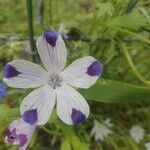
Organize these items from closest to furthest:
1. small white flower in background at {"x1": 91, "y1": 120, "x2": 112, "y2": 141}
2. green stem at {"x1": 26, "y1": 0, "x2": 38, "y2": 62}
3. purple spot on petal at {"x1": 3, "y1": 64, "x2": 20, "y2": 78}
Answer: purple spot on petal at {"x1": 3, "y1": 64, "x2": 20, "y2": 78}
green stem at {"x1": 26, "y1": 0, "x2": 38, "y2": 62}
small white flower in background at {"x1": 91, "y1": 120, "x2": 112, "y2": 141}

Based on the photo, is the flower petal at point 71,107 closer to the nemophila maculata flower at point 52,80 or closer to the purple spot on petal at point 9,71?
the nemophila maculata flower at point 52,80

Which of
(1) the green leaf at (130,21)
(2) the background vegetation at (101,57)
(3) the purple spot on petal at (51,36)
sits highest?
(3) the purple spot on petal at (51,36)

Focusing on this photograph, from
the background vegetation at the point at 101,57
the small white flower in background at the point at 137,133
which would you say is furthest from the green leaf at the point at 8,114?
the small white flower in background at the point at 137,133

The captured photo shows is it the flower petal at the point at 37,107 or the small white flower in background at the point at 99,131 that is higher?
the flower petal at the point at 37,107

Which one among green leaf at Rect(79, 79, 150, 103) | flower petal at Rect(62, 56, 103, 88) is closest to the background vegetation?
Result: green leaf at Rect(79, 79, 150, 103)

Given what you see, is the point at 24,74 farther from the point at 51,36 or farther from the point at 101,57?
the point at 101,57

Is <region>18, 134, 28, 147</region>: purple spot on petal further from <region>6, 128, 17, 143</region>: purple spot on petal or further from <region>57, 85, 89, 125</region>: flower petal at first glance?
<region>57, 85, 89, 125</region>: flower petal

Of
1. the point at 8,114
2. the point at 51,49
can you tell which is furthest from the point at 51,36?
the point at 8,114
